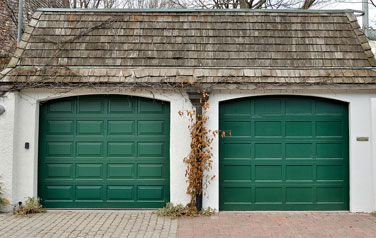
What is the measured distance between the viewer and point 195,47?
6.92 meters

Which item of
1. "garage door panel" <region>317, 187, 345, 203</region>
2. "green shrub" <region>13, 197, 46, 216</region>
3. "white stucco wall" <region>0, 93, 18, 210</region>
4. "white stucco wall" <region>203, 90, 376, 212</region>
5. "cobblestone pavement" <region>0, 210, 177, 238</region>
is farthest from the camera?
"garage door panel" <region>317, 187, 345, 203</region>

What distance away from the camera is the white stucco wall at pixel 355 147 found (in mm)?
6465

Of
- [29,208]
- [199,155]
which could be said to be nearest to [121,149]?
[199,155]

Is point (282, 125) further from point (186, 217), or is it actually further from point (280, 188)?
point (186, 217)

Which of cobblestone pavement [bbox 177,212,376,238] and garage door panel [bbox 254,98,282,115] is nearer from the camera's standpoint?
cobblestone pavement [bbox 177,212,376,238]

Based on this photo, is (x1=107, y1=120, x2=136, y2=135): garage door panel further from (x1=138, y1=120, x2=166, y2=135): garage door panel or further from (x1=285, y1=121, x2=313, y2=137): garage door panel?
(x1=285, y1=121, x2=313, y2=137): garage door panel

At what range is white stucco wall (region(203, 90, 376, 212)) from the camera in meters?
6.46

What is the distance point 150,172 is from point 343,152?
3.87m

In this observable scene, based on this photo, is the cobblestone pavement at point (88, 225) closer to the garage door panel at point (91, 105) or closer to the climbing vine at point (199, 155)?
the climbing vine at point (199, 155)

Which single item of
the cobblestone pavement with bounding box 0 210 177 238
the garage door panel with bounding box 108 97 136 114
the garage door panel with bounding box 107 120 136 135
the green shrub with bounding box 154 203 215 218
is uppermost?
the garage door panel with bounding box 108 97 136 114

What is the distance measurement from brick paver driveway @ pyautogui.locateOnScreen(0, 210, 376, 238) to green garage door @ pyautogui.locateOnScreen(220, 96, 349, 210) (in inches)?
12.5

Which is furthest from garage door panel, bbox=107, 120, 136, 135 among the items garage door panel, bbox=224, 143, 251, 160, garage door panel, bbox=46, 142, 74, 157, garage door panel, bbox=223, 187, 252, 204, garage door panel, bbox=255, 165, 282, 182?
garage door panel, bbox=255, 165, 282, 182

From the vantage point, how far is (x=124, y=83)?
21.0 ft

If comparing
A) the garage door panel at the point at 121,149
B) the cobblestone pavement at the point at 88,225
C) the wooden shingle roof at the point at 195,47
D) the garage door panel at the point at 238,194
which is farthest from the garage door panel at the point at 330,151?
the garage door panel at the point at 121,149
